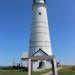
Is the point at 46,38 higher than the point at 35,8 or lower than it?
lower

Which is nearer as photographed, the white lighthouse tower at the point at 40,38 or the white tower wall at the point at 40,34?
the white lighthouse tower at the point at 40,38

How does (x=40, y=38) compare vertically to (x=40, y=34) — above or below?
below

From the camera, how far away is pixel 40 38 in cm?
4909

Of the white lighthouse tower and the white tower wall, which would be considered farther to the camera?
the white tower wall

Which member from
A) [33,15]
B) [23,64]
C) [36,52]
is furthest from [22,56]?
[33,15]

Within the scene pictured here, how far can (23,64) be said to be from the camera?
52.5m

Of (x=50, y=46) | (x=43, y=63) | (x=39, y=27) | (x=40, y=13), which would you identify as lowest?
(x=43, y=63)

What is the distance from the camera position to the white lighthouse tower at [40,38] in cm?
4881

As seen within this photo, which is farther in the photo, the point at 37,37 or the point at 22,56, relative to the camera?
the point at 22,56

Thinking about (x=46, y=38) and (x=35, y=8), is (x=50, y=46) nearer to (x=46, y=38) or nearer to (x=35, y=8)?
(x=46, y=38)

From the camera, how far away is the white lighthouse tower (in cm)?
4881

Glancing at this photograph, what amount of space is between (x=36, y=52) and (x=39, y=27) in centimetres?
532

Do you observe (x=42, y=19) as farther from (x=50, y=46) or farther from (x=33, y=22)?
(x=50, y=46)

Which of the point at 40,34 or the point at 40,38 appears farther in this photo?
the point at 40,34
